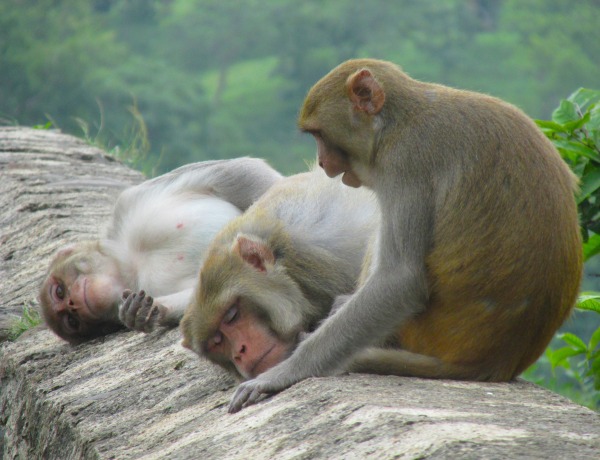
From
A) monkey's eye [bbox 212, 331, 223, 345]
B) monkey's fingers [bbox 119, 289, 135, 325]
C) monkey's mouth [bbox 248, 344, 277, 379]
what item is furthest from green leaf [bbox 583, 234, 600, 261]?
monkey's fingers [bbox 119, 289, 135, 325]

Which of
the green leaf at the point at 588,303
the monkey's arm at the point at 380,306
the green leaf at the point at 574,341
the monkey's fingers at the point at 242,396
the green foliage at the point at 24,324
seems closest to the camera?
the monkey's fingers at the point at 242,396

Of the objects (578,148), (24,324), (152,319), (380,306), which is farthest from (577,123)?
(24,324)

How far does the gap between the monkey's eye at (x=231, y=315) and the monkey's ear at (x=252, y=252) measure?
175 millimetres

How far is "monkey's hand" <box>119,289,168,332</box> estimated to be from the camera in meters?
4.22

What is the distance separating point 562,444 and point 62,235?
13.2 feet

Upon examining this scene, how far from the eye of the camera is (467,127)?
10.8 ft

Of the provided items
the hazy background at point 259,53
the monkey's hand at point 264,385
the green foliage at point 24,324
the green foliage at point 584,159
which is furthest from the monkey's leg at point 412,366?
the hazy background at point 259,53

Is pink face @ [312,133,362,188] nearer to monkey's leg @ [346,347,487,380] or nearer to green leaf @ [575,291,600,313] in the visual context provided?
monkey's leg @ [346,347,487,380]

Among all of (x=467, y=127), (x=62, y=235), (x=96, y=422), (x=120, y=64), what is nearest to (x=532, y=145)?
(x=467, y=127)

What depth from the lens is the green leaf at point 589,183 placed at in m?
3.88

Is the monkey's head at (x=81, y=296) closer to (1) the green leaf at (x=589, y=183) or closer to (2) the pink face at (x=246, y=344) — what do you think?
(2) the pink face at (x=246, y=344)

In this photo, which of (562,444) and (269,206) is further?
(269,206)

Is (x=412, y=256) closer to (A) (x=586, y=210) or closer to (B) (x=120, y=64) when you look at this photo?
(A) (x=586, y=210)

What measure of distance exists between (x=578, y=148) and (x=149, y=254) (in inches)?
86.8
